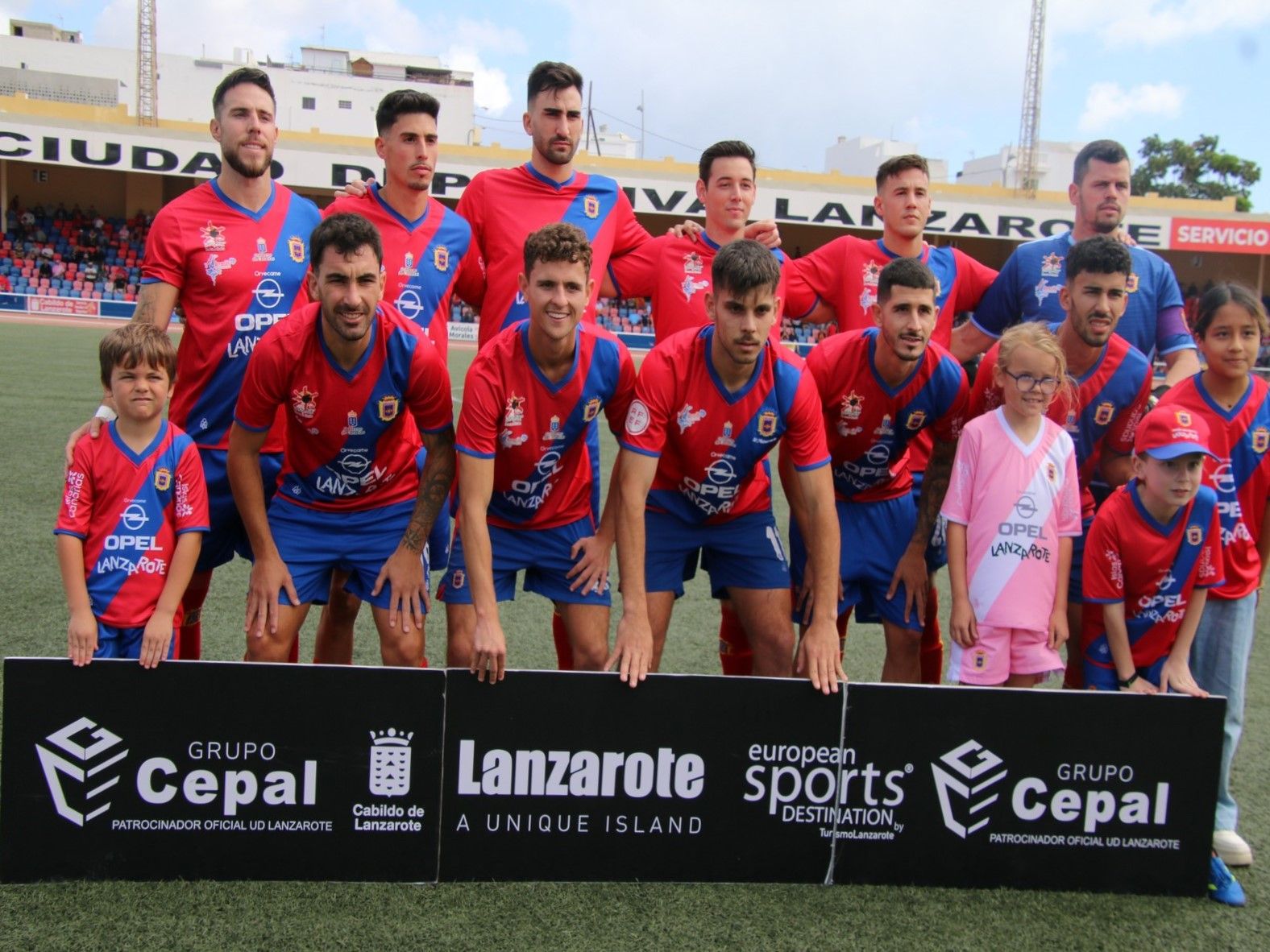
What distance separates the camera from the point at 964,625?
3.49m

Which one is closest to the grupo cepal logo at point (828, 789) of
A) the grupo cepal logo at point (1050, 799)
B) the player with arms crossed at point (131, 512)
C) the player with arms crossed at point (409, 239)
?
the grupo cepal logo at point (1050, 799)

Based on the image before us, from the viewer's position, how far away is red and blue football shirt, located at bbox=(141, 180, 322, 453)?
392cm

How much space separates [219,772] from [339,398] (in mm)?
1255

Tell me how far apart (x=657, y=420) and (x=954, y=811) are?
5.01 ft

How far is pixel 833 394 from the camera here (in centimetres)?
394

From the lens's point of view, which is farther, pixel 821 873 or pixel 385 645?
pixel 385 645

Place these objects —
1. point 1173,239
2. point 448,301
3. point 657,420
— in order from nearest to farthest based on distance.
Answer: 1. point 657,420
2. point 448,301
3. point 1173,239

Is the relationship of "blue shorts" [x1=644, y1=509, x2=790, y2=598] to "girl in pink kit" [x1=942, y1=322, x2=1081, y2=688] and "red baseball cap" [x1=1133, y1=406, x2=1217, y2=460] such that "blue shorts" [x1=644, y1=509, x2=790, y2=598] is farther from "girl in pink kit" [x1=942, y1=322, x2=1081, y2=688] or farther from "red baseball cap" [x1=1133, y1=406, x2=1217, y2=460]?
"red baseball cap" [x1=1133, y1=406, x2=1217, y2=460]

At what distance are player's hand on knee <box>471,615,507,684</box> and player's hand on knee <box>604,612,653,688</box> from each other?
0.34 m

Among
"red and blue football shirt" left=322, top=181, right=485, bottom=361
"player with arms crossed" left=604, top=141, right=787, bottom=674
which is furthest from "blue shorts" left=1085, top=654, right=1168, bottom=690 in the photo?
"red and blue football shirt" left=322, top=181, right=485, bottom=361

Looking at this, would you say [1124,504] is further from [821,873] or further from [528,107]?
[528,107]

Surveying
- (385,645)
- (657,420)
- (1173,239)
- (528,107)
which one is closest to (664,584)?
(657,420)

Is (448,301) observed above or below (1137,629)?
above

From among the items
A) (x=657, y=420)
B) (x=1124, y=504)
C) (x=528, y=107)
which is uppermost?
(x=528, y=107)
